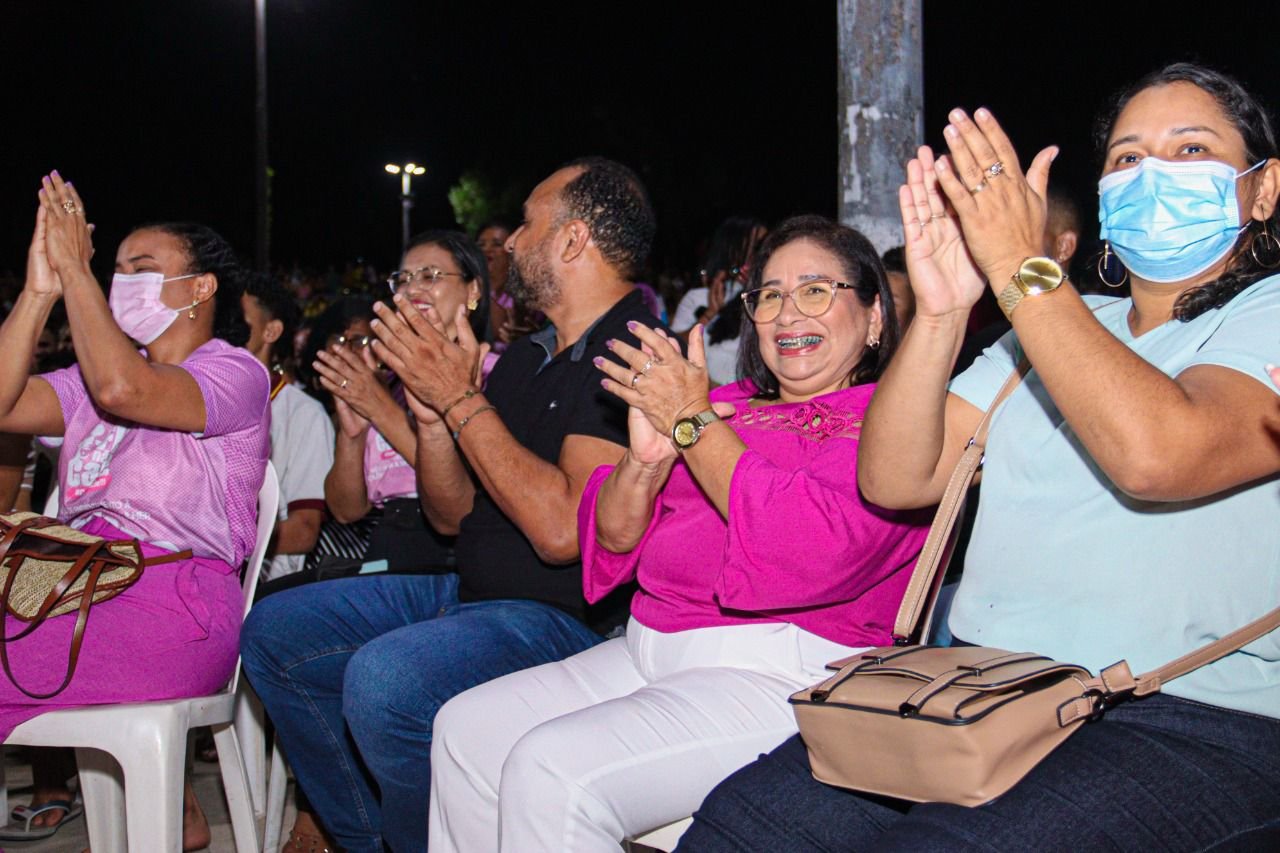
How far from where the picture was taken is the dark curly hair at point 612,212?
354 cm

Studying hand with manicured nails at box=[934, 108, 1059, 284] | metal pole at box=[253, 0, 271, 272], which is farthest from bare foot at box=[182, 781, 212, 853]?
metal pole at box=[253, 0, 271, 272]

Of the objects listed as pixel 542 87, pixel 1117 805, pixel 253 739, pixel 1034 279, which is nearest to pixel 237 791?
pixel 253 739

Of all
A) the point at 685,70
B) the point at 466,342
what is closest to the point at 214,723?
the point at 466,342

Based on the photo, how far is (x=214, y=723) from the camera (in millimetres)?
3297

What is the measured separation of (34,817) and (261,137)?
48.0 feet

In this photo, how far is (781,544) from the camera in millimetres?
2393

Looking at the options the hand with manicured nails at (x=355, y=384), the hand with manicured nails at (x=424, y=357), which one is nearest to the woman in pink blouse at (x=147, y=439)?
the hand with manicured nails at (x=355, y=384)

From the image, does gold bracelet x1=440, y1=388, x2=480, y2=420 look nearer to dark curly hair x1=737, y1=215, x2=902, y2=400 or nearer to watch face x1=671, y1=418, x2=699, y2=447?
dark curly hair x1=737, y1=215, x2=902, y2=400

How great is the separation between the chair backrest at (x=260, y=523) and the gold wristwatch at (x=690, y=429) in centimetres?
157

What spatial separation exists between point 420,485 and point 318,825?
39.5 inches

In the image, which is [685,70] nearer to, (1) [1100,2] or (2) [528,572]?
(1) [1100,2]

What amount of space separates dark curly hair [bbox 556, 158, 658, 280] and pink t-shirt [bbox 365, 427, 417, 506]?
114 centimetres

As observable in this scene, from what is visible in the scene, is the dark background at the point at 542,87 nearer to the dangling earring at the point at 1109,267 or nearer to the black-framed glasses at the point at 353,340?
the black-framed glasses at the point at 353,340

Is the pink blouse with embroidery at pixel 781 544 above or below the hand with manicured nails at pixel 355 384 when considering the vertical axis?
below
